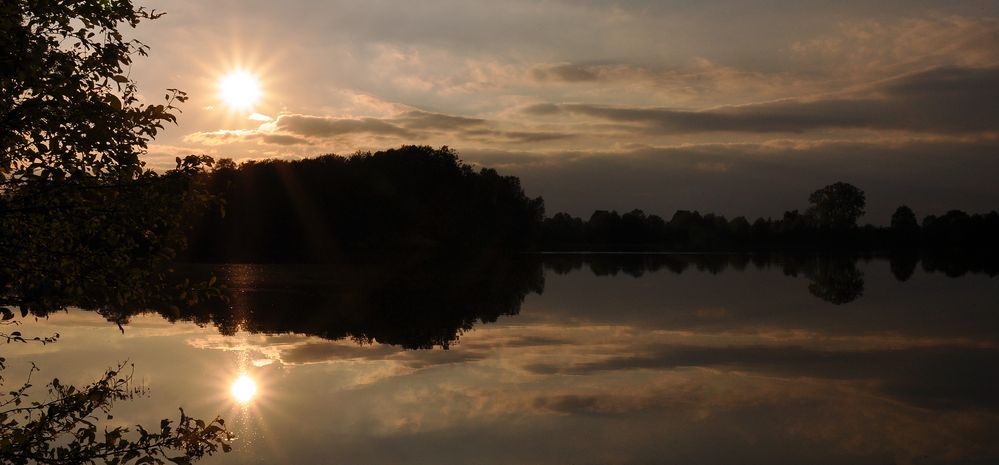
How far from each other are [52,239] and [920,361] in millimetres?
27589

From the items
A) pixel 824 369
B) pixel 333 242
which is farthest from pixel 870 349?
pixel 333 242

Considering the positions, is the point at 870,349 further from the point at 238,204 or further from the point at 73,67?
the point at 238,204

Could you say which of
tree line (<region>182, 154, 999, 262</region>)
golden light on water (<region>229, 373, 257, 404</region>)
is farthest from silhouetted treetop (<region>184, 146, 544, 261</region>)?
golden light on water (<region>229, 373, 257, 404</region>)

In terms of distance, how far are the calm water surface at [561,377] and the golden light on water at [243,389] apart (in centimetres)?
11

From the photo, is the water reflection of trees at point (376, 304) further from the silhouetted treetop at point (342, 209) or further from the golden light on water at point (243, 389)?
the silhouetted treetop at point (342, 209)

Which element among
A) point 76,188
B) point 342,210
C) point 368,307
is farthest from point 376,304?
point 342,210

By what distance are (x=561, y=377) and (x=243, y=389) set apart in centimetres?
911

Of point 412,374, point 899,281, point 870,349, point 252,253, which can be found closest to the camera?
point 412,374

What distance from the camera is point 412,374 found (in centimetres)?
2466

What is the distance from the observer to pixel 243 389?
22094mm

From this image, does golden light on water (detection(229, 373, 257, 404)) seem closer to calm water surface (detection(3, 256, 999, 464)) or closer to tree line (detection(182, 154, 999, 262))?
calm water surface (detection(3, 256, 999, 464))

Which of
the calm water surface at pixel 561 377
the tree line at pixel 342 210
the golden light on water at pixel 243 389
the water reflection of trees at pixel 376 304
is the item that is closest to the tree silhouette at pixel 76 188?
the calm water surface at pixel 561 377

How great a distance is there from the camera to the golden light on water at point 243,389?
21.1 metres

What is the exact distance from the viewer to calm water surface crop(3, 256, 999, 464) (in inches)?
663
